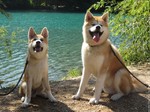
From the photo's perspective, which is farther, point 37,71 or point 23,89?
point 23,89

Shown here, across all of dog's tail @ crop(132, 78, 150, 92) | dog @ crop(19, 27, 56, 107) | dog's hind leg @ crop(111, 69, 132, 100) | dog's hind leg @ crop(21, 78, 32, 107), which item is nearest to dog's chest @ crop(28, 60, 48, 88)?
dog @ crop(19, 27, 56, 107)

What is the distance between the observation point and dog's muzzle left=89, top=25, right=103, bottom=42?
561 centimetres

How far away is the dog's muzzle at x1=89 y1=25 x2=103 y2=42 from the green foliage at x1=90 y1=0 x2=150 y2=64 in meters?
5.26

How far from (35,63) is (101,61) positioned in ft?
4.14

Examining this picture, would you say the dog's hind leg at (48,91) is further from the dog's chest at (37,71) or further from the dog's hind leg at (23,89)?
the dog's hind leg at (23,89)

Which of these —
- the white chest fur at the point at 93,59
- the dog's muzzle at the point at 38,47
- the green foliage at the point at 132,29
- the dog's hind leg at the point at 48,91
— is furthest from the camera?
the green foliage at the point at 132,29

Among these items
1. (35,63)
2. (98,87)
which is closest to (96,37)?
(98,87)

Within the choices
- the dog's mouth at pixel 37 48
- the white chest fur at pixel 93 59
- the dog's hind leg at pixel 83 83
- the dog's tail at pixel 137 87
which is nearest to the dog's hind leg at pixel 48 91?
the dog's hind leg at pixel 83 83

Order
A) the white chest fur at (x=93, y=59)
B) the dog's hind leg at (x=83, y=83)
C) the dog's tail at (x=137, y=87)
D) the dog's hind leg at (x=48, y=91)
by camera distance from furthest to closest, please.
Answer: the dog's tail at (x=137, y=87) < the dog's hind leg at (x=83, y=83) < the dog's hind leg at (x=48, y=91) < the white chest fur at (x=93, y=59)

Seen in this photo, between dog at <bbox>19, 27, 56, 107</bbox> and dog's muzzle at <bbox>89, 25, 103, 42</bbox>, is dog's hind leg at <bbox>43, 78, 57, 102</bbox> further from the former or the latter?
dog's muzzle at <bbox>89, 25, 103, 42</bbox>

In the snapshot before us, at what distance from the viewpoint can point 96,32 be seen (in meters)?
5.66

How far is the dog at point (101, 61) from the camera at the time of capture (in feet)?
18.9

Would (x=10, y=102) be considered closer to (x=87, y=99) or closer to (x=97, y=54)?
(x=87, y=99)

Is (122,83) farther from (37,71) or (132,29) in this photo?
(132,29)
